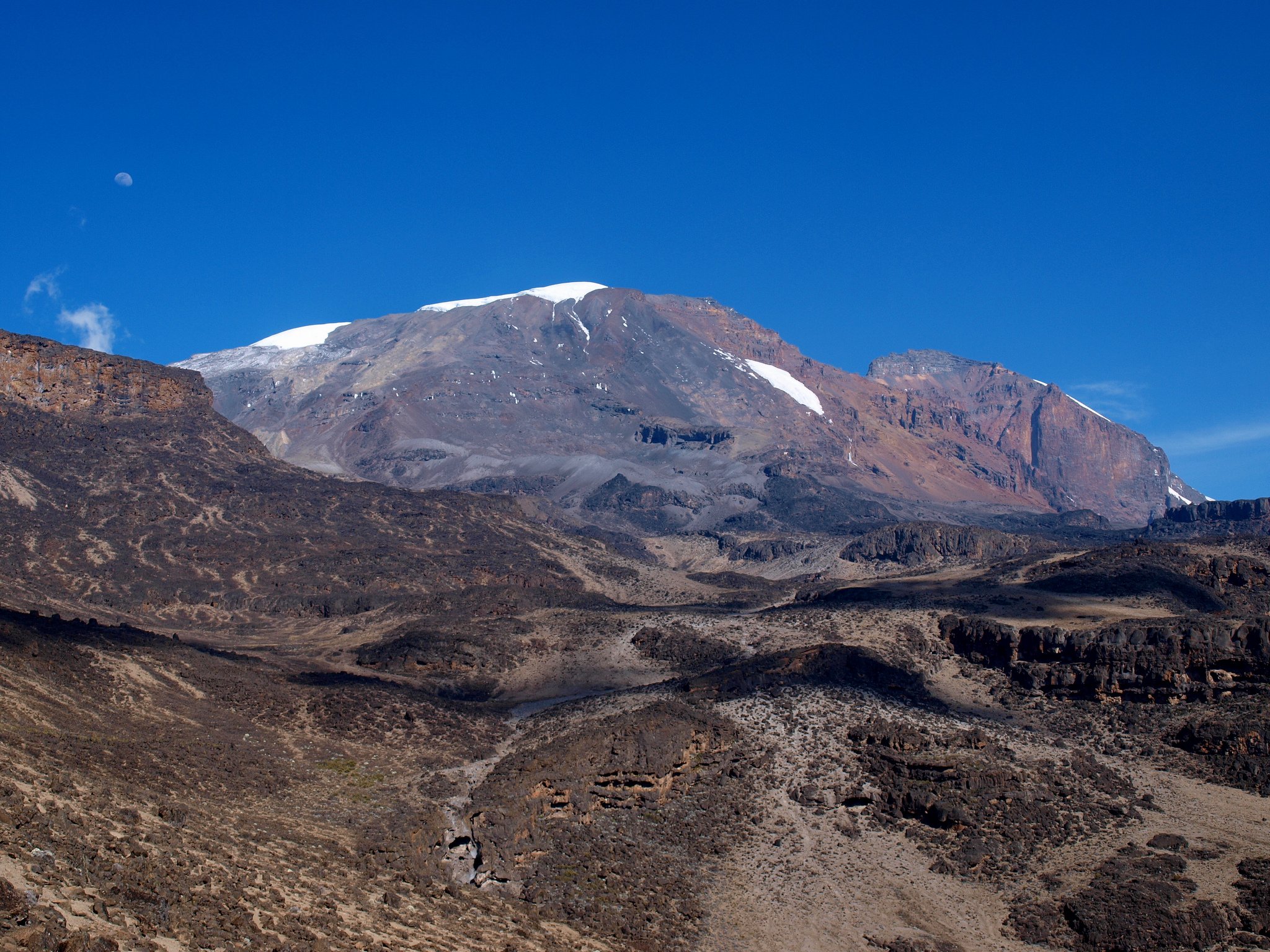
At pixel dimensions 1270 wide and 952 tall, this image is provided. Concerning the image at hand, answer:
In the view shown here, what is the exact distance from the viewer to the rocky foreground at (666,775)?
110ft

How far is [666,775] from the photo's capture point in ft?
165

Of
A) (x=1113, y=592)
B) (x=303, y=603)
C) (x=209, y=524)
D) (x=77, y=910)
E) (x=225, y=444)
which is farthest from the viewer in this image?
(x=225, y=444)

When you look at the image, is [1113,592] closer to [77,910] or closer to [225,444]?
[77,910]

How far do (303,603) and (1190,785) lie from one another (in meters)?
85.6

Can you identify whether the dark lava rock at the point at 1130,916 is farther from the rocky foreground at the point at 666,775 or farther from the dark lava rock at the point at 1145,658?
the dark lava rock at the point at 1145,658

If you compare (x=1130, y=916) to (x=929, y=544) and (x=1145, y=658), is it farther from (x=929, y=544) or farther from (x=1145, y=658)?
(x=929, y=544)

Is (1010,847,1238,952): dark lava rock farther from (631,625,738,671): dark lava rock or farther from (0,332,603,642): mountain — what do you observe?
(0,332,603,642): mountain

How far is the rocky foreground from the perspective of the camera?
33625 mm

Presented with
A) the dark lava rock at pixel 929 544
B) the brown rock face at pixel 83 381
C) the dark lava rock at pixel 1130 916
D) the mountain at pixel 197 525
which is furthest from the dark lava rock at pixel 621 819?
the dark lava rock at pixel 929 544

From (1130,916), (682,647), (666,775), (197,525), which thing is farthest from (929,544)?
(1130,916)

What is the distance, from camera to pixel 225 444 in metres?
156

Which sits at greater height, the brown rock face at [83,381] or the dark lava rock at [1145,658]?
the brown rock face at [83,381]

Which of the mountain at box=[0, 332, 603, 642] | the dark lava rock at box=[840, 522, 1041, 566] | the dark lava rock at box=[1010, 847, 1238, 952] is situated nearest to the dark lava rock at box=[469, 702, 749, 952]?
the dark lava rock at box=[1010, 847, 1238, 952]

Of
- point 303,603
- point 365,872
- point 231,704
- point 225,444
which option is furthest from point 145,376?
point 365,872
